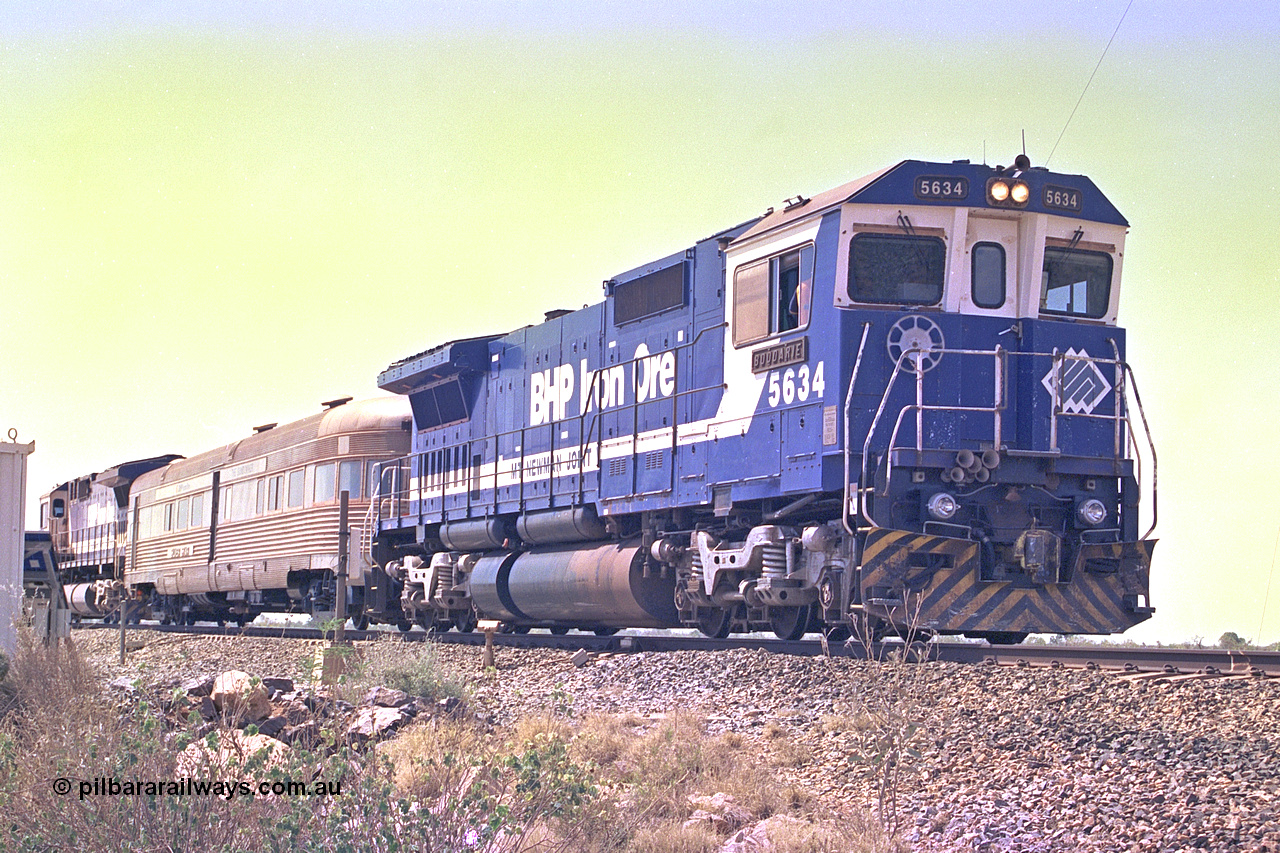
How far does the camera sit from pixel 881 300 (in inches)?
490

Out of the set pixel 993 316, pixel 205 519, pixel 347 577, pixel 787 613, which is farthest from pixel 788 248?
pixel 205 519

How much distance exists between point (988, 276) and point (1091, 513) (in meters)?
2.31

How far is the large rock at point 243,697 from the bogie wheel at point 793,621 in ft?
17.4

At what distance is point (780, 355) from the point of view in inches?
513

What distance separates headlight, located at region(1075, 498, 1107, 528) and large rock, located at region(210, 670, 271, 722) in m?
7.06

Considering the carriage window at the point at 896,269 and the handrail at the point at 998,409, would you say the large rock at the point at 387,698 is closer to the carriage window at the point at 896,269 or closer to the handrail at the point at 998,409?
the handrail at the point at 998,409

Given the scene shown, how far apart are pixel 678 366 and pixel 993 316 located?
11.7 feet

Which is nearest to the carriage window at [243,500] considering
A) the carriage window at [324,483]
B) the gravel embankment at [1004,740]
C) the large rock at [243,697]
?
the carriage window at [324,483]

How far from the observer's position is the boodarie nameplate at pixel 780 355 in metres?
12.7

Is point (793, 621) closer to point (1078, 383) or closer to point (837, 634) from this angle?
point (837, 634)

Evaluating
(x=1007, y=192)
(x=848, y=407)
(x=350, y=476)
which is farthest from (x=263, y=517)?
(x=1007, y=192)

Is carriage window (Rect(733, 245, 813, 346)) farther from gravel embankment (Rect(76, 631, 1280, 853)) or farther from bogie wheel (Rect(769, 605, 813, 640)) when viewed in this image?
gravel embankment (Rect(76, 631, 1280, 853))

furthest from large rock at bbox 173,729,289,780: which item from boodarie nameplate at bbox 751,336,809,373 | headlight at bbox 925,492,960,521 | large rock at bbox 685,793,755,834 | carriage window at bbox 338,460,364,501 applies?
carriage window at bbox 338,460,364,501

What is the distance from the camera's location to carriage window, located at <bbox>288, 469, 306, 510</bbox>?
23656mm
